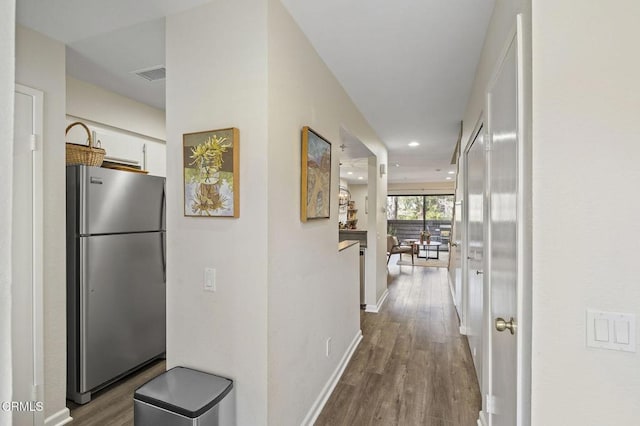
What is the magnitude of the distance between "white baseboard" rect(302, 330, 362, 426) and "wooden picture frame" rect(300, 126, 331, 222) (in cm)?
126

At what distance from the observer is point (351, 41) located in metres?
2.04

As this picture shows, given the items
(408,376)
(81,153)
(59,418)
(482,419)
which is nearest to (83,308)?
(59,418)

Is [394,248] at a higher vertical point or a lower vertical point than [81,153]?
lower

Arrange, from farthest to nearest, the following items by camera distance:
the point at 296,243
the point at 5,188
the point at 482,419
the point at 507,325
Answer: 1. the point at 482,419
2. the point at 296,243
3. the point at 507,325
4. the point at 5,188

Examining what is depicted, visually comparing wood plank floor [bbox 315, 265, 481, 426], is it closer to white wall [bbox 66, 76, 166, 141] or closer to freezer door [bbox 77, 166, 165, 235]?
freezer door [bbox 77, 166, 165, 235]

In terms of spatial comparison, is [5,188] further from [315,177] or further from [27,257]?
[27,257]

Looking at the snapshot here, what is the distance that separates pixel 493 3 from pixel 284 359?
2.21 m

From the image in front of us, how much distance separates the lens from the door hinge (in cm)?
168

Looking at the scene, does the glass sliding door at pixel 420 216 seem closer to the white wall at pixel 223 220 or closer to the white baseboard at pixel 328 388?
the white baseboard at pixel 328 388

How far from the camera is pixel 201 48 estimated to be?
1685 mm

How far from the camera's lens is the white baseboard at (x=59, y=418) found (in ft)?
6.46

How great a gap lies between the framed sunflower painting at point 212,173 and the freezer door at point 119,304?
3.89 feet

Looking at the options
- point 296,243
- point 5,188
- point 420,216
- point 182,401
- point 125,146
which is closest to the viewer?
point 5,188

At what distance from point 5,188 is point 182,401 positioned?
131 centimetres
